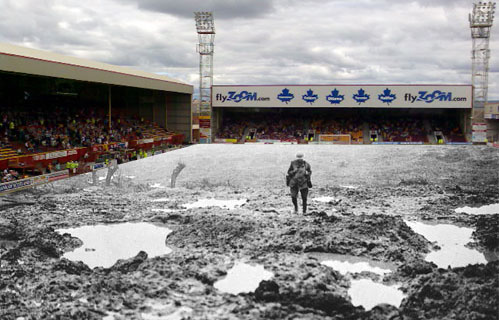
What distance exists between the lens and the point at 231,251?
9.71 m

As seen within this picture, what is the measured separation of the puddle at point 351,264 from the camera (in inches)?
344

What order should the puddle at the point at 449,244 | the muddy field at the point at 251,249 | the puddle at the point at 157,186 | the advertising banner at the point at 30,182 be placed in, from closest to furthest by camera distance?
1. the muddy field at the point at 251,249
2. the puddle at the point at 449,244
3. the advertising banner at the point at 30,182
4. the puddle at the point at 157,186

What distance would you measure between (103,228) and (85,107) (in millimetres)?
19152

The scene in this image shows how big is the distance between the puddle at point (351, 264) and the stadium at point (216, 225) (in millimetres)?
48

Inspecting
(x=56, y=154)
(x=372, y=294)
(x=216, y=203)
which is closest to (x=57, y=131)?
(x=56, y=154)

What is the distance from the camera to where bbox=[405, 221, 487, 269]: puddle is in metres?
9.26

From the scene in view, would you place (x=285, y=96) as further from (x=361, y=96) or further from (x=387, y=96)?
(x=387, y=96)

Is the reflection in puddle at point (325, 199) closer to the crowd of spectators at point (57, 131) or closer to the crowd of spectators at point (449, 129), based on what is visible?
the crowd of spectators at point (57, 131)

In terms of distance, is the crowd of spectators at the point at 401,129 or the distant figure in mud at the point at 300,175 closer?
the distant figure in mud at the point at 300,175

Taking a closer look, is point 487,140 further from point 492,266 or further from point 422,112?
point 492,266

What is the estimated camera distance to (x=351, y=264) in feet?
29.7

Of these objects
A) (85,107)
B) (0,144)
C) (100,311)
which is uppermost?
(85,107)

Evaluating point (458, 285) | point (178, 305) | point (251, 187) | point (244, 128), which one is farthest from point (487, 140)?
point (178, 305)

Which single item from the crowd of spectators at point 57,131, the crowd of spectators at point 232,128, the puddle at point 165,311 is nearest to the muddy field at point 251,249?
the puddle at point 165,311
